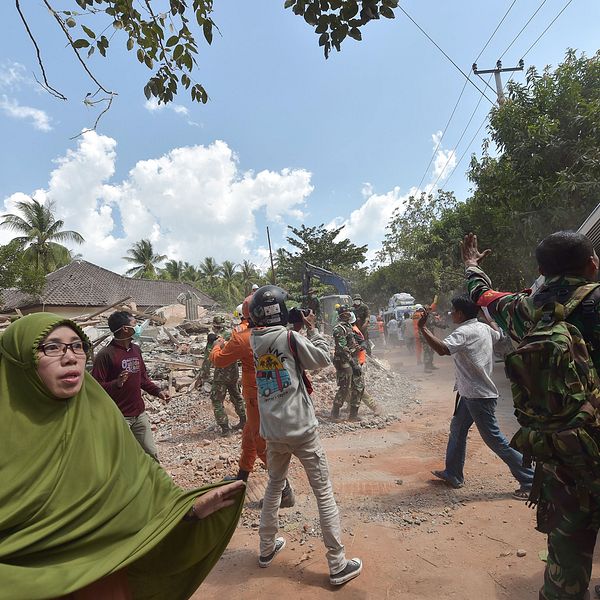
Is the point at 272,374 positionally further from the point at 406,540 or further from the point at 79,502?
the point at 406,540

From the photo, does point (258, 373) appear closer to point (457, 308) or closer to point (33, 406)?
point (33, 406)

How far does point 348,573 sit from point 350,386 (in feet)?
14.5

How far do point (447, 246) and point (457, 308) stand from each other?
14447 mm

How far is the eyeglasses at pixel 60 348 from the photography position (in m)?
1.65

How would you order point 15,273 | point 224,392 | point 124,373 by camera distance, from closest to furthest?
point 124,373 < point 224,392 < point 15,273

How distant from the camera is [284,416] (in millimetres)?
2760

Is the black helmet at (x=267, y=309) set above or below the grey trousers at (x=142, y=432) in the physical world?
above

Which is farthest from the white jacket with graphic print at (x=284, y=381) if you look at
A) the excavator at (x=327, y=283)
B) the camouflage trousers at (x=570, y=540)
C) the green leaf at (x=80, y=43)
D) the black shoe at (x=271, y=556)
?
the excavator at (x=327, y=283)

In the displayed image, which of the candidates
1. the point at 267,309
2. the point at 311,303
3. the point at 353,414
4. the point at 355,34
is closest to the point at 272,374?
the point at 267,309

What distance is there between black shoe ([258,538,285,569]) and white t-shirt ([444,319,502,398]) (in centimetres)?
195

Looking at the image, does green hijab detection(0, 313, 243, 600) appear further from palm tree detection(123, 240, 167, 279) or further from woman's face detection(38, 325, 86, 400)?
palm tree detection(123, 240, 167, 279)

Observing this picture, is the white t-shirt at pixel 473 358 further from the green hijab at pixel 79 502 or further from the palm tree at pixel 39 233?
the palm tree at pixel 39 233

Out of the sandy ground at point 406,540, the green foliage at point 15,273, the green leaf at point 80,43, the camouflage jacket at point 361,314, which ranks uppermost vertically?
the green foliage at point 15,273

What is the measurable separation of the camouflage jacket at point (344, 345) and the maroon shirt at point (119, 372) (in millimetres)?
3677
